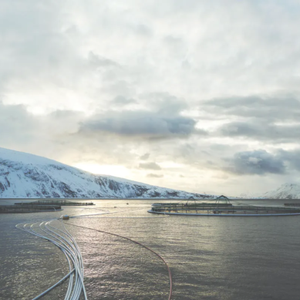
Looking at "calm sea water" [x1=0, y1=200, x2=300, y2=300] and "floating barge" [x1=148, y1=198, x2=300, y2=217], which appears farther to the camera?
"floating barge" [x1=148, y1=198, x2=300, y2=217]

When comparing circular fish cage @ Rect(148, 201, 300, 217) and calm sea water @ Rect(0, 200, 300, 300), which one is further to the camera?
circular fish cage @ Rect(148, 201, 300, 217)

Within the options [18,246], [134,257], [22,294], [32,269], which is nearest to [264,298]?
[134,257]

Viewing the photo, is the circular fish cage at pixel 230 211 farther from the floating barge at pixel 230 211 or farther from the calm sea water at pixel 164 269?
the calm sea water at pixel 164 269

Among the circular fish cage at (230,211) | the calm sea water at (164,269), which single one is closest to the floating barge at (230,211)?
the circular fish cage at (230,211)

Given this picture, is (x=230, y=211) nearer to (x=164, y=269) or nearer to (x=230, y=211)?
(x=230, y=211)

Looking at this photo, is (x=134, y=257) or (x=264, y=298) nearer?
(x=264, y=298)

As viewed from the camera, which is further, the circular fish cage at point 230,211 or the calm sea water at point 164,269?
the circular fish cage at point 230,211

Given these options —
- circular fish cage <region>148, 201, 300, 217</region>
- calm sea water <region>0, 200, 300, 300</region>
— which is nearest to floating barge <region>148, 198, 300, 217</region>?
circular fish cage <region>148, 201, 300, 217</region>

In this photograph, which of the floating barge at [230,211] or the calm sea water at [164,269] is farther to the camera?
the floating barge at [230,211]

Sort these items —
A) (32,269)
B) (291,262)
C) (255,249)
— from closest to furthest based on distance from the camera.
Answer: (32,269) < (291,262) < (255,249)

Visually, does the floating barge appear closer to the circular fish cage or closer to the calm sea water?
the circular fish cage

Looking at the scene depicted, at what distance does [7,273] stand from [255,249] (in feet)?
82.7

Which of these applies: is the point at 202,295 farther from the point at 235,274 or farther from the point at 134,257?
the point at 134,257

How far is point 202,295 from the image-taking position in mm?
17234
